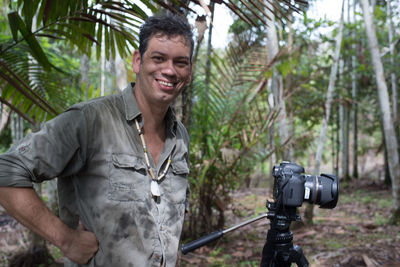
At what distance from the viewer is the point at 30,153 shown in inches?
46.8

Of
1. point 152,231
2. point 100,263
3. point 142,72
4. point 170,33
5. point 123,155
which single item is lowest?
point 100,263

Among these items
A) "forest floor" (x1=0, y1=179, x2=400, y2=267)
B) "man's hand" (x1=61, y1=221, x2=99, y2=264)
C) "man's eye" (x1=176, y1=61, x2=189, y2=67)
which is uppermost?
"man's eye" (x1=176, y1=61, x2=189, y2=67)

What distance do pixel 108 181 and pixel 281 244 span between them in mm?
921

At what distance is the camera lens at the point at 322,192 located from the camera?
1.76m

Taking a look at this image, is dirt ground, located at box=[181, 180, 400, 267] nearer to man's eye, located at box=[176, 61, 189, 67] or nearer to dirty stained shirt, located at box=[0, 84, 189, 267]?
dirty stained shirt, located at box=[0, 84, 189, 267]

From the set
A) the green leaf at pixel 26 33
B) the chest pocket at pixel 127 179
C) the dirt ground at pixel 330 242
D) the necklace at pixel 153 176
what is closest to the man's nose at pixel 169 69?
the necklace at pixel 153 176

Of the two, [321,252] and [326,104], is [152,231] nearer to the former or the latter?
[321,252]

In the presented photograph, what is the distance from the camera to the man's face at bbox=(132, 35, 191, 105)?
1555 mm

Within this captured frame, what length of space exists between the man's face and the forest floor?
9.09 ft

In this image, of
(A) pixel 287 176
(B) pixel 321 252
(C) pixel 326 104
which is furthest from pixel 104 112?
(C) pixel 326 104

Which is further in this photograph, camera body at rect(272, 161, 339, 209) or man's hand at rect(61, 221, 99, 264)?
camera body at rect(272, 161, 339, 209)

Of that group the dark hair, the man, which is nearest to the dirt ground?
the man

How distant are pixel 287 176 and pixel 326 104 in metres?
3.98

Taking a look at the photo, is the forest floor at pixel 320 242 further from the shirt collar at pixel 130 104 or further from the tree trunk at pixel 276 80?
the shirt collar at pixel 130 104
